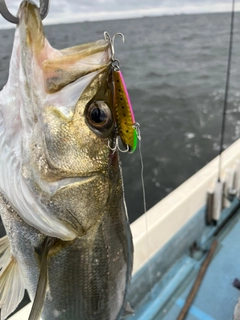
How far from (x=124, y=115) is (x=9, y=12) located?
316 millimetres

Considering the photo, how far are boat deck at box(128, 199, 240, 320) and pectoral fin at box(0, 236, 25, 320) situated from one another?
120cm

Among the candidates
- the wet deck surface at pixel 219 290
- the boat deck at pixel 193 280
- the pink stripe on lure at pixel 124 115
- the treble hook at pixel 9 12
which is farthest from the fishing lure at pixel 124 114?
the wet deck surface at pixel 219 290

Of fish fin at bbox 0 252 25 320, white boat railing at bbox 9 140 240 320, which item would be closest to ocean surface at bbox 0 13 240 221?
white boat railing at bbox 9 140 240 320

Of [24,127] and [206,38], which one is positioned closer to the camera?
[24,127]

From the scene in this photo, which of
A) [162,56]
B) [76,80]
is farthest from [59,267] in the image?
[162,56]

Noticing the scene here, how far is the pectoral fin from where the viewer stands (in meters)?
0.86

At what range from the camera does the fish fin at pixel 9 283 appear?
2.83ft

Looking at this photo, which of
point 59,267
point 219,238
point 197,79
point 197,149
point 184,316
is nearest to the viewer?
point 59,267

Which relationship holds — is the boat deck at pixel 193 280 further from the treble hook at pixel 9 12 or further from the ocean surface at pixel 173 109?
the ocean surface at pixel 173 109

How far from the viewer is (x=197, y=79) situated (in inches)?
421

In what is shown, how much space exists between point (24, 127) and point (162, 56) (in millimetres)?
13882

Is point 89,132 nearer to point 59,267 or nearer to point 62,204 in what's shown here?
point 62,204

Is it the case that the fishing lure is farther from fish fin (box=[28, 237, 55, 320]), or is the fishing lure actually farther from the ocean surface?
the ocean surface

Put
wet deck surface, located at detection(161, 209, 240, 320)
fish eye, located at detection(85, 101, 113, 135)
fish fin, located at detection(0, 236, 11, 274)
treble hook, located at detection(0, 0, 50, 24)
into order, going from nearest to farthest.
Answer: treble hook, located at detection(0, 0, 50, 24)
fish eye, located at detection(85, 101, 113, 135)
fish fin, located at detection(0, 236, 11, 274)
wet deck surface, located at detection(161, 209, 240, 320)
